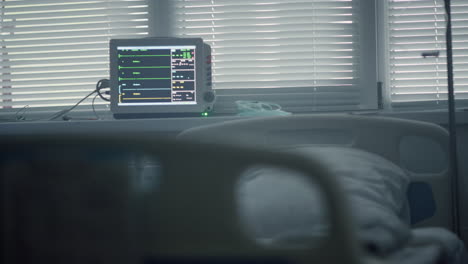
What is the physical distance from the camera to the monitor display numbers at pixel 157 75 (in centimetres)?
175

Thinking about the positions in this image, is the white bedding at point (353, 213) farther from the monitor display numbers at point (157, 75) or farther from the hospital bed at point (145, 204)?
the monitor display numbers at point (157, 75)

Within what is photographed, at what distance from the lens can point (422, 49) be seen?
2021 millimetres

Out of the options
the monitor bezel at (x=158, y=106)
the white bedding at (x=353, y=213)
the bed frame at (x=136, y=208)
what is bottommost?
the white bedding at (x=353, y=213)

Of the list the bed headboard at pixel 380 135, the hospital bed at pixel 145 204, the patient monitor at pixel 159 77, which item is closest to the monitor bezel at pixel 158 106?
the patient monitor at pixel 159 77

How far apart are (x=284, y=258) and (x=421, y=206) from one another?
2.66ft

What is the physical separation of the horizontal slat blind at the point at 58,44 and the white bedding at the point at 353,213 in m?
1.60

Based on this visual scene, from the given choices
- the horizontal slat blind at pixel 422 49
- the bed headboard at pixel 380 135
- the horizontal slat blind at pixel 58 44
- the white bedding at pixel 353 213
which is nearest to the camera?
the white bedding at pixel 353 213

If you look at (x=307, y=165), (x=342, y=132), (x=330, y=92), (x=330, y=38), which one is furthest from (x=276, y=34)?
(x=307, y=165)

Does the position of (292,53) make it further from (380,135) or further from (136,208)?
(136,208)

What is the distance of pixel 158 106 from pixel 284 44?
0.76 meters

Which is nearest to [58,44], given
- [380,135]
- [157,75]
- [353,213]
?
[157,75]

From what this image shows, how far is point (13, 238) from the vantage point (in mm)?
393

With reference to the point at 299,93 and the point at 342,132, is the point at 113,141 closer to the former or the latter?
the point at 342,132

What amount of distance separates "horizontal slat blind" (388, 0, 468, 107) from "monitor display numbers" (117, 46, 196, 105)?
1038 millimetres
